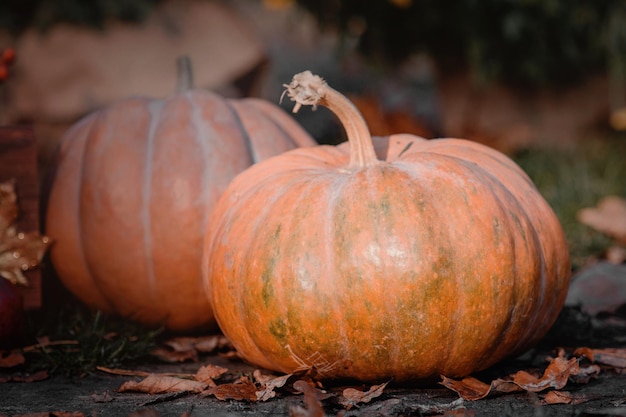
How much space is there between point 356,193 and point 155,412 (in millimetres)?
744

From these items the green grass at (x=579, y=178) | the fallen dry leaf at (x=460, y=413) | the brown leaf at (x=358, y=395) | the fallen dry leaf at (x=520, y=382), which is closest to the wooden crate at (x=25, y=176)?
the brown leaf at (x=358, y=395)

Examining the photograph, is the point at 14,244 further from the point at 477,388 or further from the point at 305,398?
the point at 477,388

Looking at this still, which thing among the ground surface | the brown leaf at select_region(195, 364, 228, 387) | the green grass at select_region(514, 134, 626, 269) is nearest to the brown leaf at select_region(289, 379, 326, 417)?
the ground surface

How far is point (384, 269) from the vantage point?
6.56 ft

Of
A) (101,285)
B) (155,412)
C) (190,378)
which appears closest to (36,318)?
(101,285)

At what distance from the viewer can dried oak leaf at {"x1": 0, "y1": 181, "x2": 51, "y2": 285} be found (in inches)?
110

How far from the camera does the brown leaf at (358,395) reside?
1929mm

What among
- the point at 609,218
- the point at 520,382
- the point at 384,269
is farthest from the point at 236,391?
the point at 609,218

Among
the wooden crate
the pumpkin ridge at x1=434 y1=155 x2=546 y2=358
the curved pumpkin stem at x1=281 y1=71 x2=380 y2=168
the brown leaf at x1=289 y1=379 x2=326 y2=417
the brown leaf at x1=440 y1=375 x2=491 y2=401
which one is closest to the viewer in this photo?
the brown leaf at x1=289 y1=379 x2=326 y2=417

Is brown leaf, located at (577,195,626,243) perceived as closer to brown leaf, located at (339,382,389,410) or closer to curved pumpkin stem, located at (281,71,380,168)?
curved pumpkin stem, located at (281,71,380,168)

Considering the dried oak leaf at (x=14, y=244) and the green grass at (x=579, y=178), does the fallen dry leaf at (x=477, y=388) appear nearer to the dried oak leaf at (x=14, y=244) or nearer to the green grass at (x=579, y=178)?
the dried oak leaf at (x=14, y=244)

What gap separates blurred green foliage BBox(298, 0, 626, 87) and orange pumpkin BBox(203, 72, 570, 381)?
2531 mm

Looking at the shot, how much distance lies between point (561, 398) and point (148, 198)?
1.54 metres

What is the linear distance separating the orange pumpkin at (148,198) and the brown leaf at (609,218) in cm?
161
